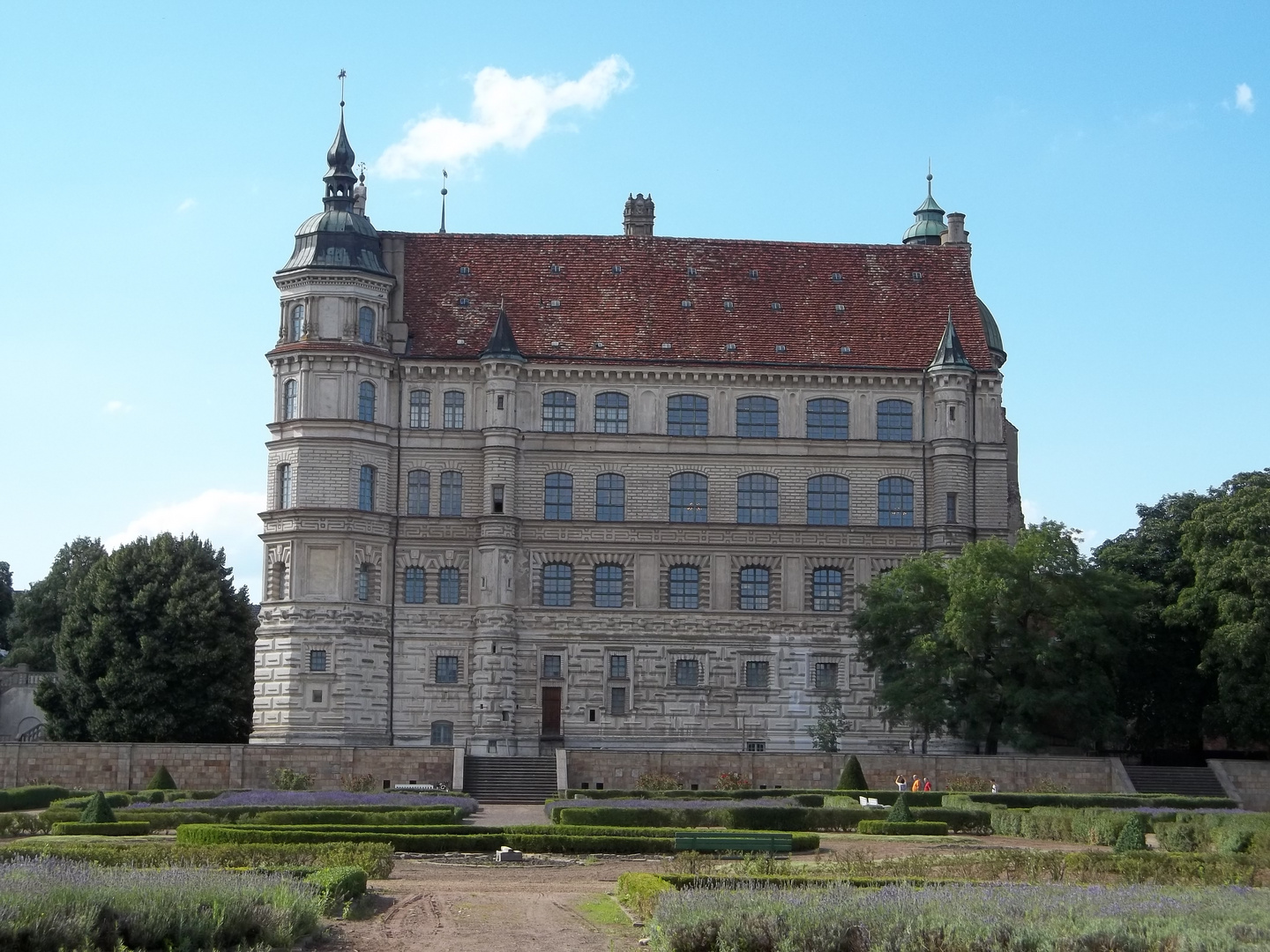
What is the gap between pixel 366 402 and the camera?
7012 cm

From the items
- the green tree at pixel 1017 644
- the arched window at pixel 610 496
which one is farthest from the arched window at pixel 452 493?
the green tree at pixel 1017 644

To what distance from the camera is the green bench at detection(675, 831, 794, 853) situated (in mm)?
35781

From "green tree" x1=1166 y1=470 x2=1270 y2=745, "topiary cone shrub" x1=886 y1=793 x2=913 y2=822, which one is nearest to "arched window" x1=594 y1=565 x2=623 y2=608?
"green tree" x1=1166 y1=470 x2=1270 y2=745

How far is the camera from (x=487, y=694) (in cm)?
6875

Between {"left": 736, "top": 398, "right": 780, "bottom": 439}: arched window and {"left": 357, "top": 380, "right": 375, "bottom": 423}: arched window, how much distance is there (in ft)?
47.2

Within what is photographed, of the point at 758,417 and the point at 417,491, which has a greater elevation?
the point at 758,417

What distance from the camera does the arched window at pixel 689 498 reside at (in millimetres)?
71750

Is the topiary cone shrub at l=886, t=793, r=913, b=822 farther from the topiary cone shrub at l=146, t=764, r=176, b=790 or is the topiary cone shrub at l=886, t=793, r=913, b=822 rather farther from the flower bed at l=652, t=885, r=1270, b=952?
the topiary cone shrub at l=146, t=764, r=176, b=790

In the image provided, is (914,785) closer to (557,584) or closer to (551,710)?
(551,710)

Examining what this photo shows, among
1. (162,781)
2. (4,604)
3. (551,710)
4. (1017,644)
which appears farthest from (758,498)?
(4,604)

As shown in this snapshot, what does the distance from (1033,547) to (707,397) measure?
15.3 meters

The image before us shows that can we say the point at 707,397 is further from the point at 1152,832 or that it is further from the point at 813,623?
the point at 1152,832

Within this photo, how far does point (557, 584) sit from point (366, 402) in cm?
1021

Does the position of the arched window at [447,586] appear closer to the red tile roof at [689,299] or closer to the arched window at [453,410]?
the arched window at [453,410]
